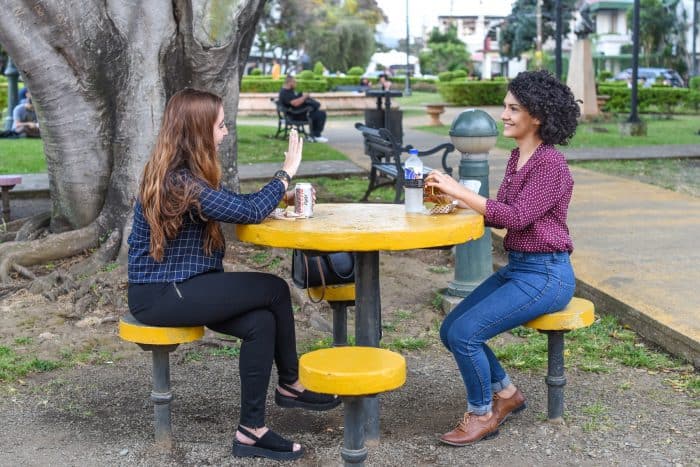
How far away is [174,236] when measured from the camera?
12.8ft

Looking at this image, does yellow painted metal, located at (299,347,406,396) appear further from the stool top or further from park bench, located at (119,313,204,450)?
the stool top

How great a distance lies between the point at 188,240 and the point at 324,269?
86 cm

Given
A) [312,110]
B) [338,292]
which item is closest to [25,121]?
[312,110]

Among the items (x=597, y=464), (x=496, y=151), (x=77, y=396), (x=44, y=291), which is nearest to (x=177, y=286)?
(x=77, y=396)

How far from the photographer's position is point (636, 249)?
7395 mm

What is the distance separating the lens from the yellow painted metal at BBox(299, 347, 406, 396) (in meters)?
3.40

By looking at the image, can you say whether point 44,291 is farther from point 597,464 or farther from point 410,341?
point 597,464

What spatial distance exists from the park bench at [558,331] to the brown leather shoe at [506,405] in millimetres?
128

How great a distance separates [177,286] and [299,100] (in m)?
14.3

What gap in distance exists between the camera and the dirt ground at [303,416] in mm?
3988

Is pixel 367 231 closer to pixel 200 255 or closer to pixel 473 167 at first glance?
pixel 200 255

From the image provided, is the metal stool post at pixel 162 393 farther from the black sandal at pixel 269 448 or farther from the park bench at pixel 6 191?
the park bench at pixel 6 191

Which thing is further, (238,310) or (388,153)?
(388,153)

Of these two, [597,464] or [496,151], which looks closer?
[597,464]
